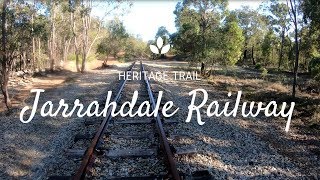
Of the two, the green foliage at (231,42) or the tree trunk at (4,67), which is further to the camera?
the green foliage at (231,42)

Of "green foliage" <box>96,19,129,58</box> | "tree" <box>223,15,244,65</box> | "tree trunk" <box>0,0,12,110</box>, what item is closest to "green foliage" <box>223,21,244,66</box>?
"tree" <box>223,15,244,65</box>

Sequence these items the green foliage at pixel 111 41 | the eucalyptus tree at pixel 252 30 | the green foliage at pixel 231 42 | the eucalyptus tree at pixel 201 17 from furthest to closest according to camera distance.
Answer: the eucalyptus tree at pixel 252 30 < the green foliage at pixel 111 41 < the eucalyptus tree at pixel 201 17 < the green foliage at pixel 231 42

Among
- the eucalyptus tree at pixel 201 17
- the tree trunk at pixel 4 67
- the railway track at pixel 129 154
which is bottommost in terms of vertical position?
the railway track at pixel 129 154

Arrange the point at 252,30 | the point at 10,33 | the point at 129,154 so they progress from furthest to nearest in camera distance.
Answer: the point at 252,30, the point at 10,33, the point at 129,154

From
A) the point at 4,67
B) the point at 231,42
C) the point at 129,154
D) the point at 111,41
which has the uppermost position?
the point at 111,41

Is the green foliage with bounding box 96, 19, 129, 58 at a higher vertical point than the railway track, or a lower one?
higher

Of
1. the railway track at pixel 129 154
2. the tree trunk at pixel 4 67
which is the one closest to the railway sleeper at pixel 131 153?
the railway track at pixel 129 154

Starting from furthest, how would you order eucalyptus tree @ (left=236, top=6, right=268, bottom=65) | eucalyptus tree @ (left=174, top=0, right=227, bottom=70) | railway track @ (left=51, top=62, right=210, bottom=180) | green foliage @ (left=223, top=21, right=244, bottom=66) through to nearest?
1. eucalyptus tree @ (left=236, top=6, right=268, bottom=65)
2. eucalyptus tree @ (left=174, top=0, right=227, bottom=70)
3. green foliage @ (left=223, top=21, right=244, bottom=66)
4. railway track @ (left=51, top=62, right=210, bottom=180)

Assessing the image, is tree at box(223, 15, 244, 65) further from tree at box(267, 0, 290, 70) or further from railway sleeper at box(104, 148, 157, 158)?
Answer: railway sleeper at box(104, 148, 157, 158)

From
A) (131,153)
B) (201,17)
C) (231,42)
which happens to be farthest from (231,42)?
(131,153)

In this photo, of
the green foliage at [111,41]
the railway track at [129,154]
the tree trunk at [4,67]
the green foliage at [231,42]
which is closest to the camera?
the railway track at [129,154]

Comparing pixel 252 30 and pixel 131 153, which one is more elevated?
pixel 252 30

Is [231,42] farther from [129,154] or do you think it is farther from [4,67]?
[129,154]

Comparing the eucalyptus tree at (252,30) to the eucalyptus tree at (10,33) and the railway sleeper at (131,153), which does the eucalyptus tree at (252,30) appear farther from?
the railway sleeper at (131,153)
